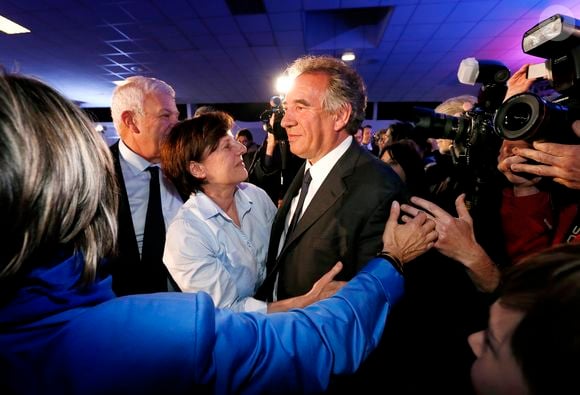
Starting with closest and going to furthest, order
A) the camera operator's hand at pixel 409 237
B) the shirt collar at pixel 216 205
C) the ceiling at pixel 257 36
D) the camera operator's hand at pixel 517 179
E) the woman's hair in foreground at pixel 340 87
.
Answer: the camera operator's hand at pixel 409 237
the camera operator's hand at pixel 517 179
the shirt collar at pixel 216 205
the woman's hair in foreground at pixel 340 87
the ceiling at pixel 257 36

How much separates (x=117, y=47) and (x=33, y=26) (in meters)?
1.29

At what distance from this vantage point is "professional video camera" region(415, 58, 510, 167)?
1162 millimetres

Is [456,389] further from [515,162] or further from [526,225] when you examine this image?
[515,162]

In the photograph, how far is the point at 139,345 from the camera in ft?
1.58

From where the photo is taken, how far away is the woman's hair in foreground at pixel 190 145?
149 centimetres

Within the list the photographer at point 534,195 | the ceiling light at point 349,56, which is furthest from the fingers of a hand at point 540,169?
the ceiling light at point 349,56

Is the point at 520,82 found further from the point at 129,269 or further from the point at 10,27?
the point at 10,27

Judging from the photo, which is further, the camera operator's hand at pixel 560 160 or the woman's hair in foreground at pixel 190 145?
the woman's hair in foreground at pixel 190 145

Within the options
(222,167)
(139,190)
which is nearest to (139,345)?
(222,167)

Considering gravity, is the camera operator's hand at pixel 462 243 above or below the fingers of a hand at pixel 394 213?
below

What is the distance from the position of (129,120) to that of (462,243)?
6.24 ft

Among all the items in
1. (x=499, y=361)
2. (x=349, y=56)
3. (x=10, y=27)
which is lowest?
Result: (x=499, y=361)

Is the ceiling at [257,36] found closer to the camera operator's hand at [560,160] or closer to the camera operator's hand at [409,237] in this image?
the camera operator's hand at [409,237]

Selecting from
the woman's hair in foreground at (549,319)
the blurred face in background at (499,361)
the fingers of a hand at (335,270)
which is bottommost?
the fingers of a hand at (335,270)
